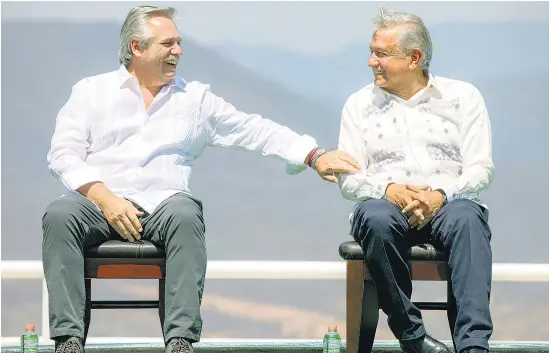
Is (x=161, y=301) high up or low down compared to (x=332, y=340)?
up

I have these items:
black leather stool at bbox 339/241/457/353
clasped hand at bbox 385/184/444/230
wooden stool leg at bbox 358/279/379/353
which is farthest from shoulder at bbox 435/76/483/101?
wooden stool leg at bbox 358/279/379/353

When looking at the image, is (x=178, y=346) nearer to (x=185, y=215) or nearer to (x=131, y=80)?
(x=185, y=215)

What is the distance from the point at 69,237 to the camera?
3.03m

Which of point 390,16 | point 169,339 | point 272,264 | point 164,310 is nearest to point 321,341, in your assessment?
Result: point 272,264

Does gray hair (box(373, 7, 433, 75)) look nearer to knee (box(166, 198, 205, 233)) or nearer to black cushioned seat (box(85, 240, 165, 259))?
knee (box(166, 198, 205, 233))

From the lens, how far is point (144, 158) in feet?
11.1

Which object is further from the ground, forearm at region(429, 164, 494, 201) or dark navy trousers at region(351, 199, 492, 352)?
forearm at region(429, 164, 494, 201)

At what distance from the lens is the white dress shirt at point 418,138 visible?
10.8ft

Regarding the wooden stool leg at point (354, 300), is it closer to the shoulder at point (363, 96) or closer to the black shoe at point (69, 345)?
the shoulder at point (363, 96)

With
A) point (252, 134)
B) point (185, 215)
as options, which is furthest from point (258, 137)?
point (185, 215)

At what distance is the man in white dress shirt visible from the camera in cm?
300

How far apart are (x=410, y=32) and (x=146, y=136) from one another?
1.06 meters

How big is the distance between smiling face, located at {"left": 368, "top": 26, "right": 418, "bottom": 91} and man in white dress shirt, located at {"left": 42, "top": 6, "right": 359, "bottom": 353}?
13.4 inches

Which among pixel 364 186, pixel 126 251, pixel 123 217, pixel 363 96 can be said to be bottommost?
pixel 126 251
